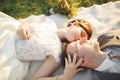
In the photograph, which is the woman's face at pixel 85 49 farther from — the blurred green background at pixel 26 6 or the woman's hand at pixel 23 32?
the blurred green background at pixel 26 6

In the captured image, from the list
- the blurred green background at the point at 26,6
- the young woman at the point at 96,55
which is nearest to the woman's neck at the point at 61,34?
the young woman at the point at 96,55

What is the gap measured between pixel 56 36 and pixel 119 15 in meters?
0.62

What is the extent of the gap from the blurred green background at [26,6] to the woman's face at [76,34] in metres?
0.79

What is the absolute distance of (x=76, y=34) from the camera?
1.89 m

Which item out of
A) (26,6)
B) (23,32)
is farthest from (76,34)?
(26,6)

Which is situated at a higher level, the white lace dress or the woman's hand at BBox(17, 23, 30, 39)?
the woman's hand at BBox(17, 23, 30, 39)

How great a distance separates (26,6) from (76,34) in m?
0.95

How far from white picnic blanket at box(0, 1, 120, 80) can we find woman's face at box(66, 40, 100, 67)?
0.13 m

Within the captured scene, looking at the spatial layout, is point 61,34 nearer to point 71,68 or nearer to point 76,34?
point 76,34

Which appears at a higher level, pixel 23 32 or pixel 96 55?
pixel 23 32

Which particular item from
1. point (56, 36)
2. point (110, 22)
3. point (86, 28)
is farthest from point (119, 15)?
point (56, 36)

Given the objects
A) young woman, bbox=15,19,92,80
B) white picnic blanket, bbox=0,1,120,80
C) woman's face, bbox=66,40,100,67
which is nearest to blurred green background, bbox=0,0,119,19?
white picnic blanket, bbox=0,1,120,80

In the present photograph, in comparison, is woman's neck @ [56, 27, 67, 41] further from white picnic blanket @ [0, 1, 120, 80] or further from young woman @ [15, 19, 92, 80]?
white picnic blanket @ [0, 1, 120, 80]

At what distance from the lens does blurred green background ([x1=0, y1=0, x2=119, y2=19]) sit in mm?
2643
